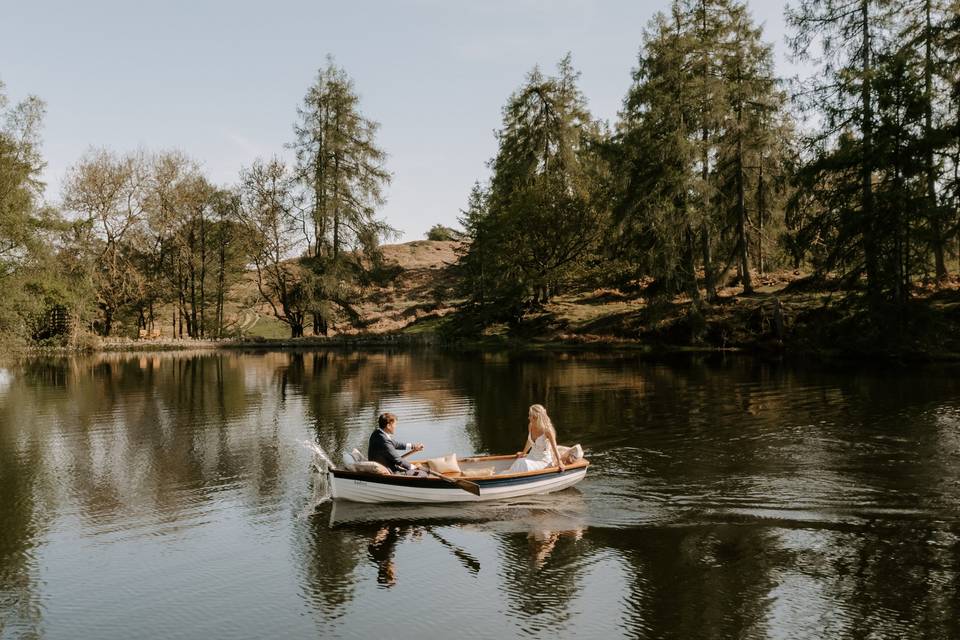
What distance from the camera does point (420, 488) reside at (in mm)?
13078

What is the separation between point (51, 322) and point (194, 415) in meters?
40.1

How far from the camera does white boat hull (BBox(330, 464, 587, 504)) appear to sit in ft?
42.8

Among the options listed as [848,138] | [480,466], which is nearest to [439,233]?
[848,138]

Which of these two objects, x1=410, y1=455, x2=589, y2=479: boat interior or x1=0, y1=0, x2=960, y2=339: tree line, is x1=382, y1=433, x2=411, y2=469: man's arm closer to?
x1=410, y1=455, x2=589, y2=479: boat interior

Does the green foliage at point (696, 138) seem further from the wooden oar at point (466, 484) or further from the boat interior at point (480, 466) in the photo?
the wooden oar at point (466, 484)

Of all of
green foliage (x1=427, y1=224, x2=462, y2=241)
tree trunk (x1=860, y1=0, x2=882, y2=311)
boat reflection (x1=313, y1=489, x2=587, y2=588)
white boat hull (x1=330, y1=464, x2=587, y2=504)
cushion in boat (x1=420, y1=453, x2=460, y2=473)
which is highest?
green foliage (x1=427, y1=224, x2=462, y2=241)

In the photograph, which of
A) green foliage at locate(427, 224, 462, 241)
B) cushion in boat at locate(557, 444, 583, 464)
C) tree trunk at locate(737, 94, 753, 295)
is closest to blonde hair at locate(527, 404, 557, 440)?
cushion in boat at locate(557, 444, 583, 464)

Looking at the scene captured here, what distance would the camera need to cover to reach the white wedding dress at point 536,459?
13.8 meters

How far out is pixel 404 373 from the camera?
126 feet

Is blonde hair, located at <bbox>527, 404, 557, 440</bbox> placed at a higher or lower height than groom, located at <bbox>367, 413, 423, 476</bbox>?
higher

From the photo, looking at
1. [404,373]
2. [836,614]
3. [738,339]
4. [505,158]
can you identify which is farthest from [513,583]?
[505,158]

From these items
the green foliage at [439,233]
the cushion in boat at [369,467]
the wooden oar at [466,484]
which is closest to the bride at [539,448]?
the wooden oar at [466,484]

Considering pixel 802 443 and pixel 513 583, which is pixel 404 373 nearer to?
pixel 802 443

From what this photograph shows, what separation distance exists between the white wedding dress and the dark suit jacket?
2.04 metres
